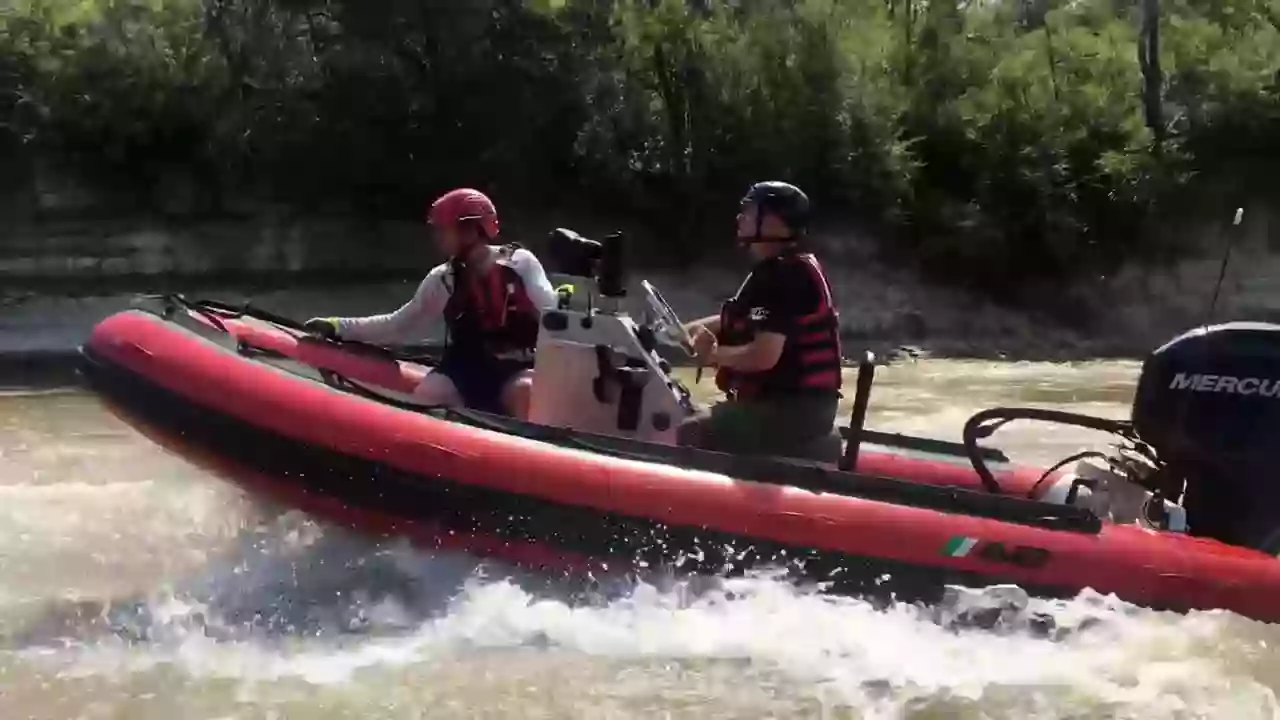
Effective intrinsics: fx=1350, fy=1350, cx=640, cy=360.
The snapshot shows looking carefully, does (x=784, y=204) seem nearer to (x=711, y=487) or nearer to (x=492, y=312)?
(x=711, y=487)

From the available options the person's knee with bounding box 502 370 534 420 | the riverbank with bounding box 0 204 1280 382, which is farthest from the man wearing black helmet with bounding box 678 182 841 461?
the riverbank with bounding box 0 204 1280 382

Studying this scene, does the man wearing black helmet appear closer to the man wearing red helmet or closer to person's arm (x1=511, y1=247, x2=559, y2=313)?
person's arm (x1=511, y1=247, x2=559, y2=313)

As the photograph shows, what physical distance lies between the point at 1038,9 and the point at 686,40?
8.83 m

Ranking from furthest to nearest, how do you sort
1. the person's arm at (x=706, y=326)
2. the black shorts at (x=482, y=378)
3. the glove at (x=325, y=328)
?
the glove at (x=325, y=328) → the black shorts at (x=482, y=378) → the person's arm at (x=706, y=326)

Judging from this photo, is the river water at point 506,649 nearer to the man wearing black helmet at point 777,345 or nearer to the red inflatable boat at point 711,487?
the red inflatable boat at point 711,487

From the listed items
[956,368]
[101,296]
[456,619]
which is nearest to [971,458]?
[456,619]

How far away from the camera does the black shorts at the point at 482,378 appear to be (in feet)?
Result: 15.9

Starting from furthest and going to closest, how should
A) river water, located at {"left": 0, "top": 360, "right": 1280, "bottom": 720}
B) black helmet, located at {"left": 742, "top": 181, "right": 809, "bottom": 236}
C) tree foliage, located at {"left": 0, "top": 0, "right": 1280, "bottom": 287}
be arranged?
tree foliage, located at {"left": 0, "top": 0, "right": 1280, "bottom": 287}
black helmet, located at {"left": 742, "top": 181, "right": 809, "bottom": 236}
river water, located at {"left": 0, "top": 360, "right": 1280, "bottom": 720}

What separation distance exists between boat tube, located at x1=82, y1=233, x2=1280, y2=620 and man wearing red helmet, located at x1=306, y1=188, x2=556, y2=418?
0.68 feet

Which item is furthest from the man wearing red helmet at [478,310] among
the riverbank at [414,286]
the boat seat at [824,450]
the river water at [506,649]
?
the riverbank at [414,286]

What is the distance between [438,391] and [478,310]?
1.08ft

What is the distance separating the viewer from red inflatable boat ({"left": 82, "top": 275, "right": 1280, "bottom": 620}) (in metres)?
4.01

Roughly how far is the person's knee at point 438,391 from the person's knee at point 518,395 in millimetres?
174

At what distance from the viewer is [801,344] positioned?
166 inches
